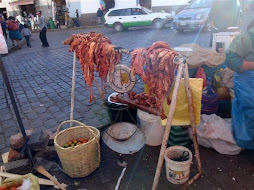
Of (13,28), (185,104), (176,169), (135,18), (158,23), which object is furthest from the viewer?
(158,23)

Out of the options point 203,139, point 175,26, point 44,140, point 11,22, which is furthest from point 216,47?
point 11,22

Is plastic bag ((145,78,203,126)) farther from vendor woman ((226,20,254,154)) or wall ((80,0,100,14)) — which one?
wall ((80,0,100,14))

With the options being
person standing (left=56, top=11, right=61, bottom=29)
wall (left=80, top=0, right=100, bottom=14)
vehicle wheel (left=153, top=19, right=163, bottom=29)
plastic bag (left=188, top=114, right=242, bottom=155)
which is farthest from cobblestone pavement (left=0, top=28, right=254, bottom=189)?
person standing (left=56, top=11, right=61, bottom=29)

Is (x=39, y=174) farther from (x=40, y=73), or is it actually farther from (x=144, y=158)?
(x=40, y=73)

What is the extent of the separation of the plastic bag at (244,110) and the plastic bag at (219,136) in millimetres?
111

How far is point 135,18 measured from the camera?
17.2 metres

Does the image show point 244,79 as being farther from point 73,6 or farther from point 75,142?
point 73,6

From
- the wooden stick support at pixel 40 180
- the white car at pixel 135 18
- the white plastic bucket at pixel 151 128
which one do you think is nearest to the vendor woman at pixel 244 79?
the white plastic bucket at pixel 151 128

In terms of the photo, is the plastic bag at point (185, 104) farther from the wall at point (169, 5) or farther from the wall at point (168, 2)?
the wall at point (168, 2)

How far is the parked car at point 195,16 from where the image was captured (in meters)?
12.4

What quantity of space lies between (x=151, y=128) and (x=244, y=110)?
4.50 feet

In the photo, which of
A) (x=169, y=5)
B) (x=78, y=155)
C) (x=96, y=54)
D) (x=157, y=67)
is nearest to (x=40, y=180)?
(x=78, y=155)

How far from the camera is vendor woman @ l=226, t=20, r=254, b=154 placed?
2799 mm

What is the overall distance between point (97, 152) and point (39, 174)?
0.92 m
